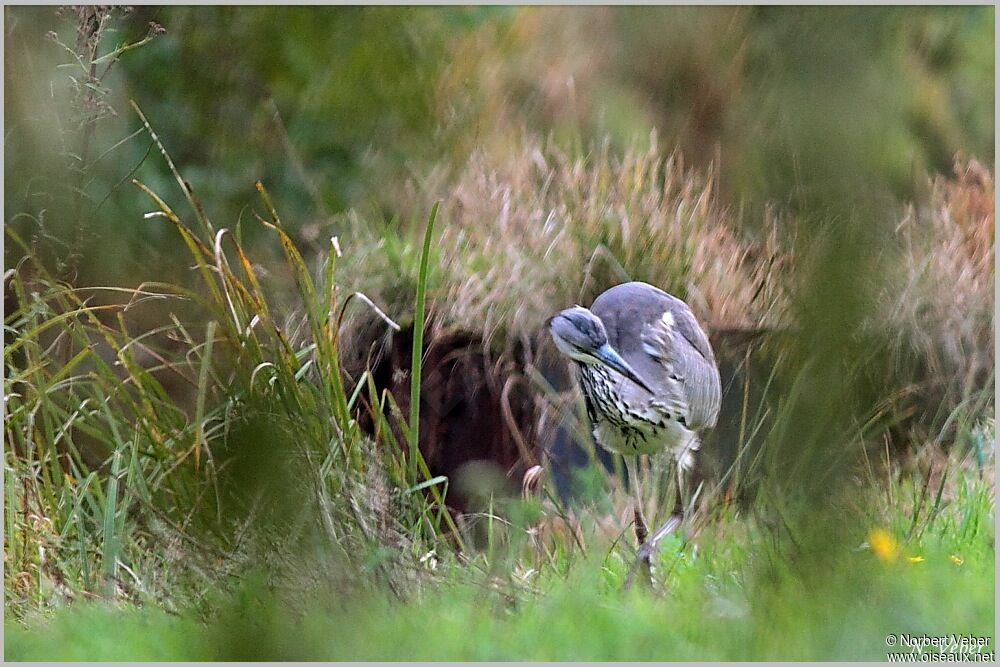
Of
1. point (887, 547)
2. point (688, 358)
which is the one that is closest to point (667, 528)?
point (688, 358)

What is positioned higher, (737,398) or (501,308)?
(501,308)

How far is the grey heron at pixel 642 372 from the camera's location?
11.5 ft

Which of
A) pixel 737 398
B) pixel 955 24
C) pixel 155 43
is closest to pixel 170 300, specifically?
pixel 155 43

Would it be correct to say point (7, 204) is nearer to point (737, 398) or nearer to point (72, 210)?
point (72, 210)

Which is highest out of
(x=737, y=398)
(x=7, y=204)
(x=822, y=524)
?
(x=822, y=524)

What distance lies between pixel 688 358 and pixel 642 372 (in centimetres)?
19

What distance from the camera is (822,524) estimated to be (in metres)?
1.01

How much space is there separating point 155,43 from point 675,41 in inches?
93.1

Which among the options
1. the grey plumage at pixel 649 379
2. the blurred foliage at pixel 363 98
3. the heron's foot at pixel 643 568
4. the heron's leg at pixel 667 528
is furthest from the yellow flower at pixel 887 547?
the blurred foliage at pixel 363 98

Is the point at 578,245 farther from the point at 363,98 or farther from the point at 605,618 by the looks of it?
the point at 605,618

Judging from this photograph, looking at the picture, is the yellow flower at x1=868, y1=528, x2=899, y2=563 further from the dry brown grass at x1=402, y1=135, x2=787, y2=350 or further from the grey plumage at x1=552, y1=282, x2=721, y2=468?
the dry brown grass at x1=402, y1=135, x2=787, y2=350

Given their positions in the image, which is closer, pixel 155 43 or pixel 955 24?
pixel 955 24

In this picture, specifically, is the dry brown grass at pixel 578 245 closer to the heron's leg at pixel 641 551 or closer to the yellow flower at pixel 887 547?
the heron's leg at pixel 641 551

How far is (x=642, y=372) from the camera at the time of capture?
361 cm
